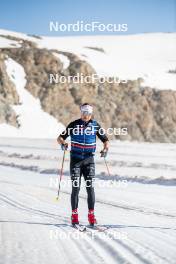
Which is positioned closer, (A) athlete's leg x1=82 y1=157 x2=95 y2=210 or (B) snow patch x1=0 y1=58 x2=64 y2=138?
(A) athlete's leg x1=82 y1=157 x2=95 y2=210

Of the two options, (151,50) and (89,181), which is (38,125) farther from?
(151,50)

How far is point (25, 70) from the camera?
194 feet

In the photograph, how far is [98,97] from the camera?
59938 mm

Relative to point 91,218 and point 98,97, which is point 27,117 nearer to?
point 98,97

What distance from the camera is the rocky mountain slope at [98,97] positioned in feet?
189

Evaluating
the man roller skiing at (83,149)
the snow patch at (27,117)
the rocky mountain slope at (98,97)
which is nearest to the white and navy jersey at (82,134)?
the man roller skiing at (83,149)

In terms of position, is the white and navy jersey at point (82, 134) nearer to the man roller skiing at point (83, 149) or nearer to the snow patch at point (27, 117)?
the man roller skiing at point (83, 149)

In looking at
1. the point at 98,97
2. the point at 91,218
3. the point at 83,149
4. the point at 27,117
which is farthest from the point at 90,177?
the point at 98,97

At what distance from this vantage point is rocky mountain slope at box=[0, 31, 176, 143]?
2267 inches

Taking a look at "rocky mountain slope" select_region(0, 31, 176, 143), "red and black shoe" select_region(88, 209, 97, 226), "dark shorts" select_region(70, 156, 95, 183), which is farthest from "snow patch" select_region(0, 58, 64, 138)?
"red and black shoe" select_region(88, 209, 97, 226)

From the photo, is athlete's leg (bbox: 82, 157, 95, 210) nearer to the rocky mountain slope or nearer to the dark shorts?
the dark shorts

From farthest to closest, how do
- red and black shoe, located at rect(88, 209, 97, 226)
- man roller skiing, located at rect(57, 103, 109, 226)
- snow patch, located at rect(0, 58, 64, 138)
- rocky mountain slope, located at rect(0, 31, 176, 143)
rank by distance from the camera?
rocky mountain slope, located at rect(0, 31, 176, 143)
snow patch, located at rect(0, 58, 64, 138)
man roller skiing, located at rect(57, 103, 109, 226)
red and black shoe, located at rect(88, 209, 97, 226)

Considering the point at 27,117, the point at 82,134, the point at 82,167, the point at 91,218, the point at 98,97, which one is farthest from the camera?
the point at 98,97

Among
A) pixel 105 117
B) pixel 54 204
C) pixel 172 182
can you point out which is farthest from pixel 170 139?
pixel 54 204
